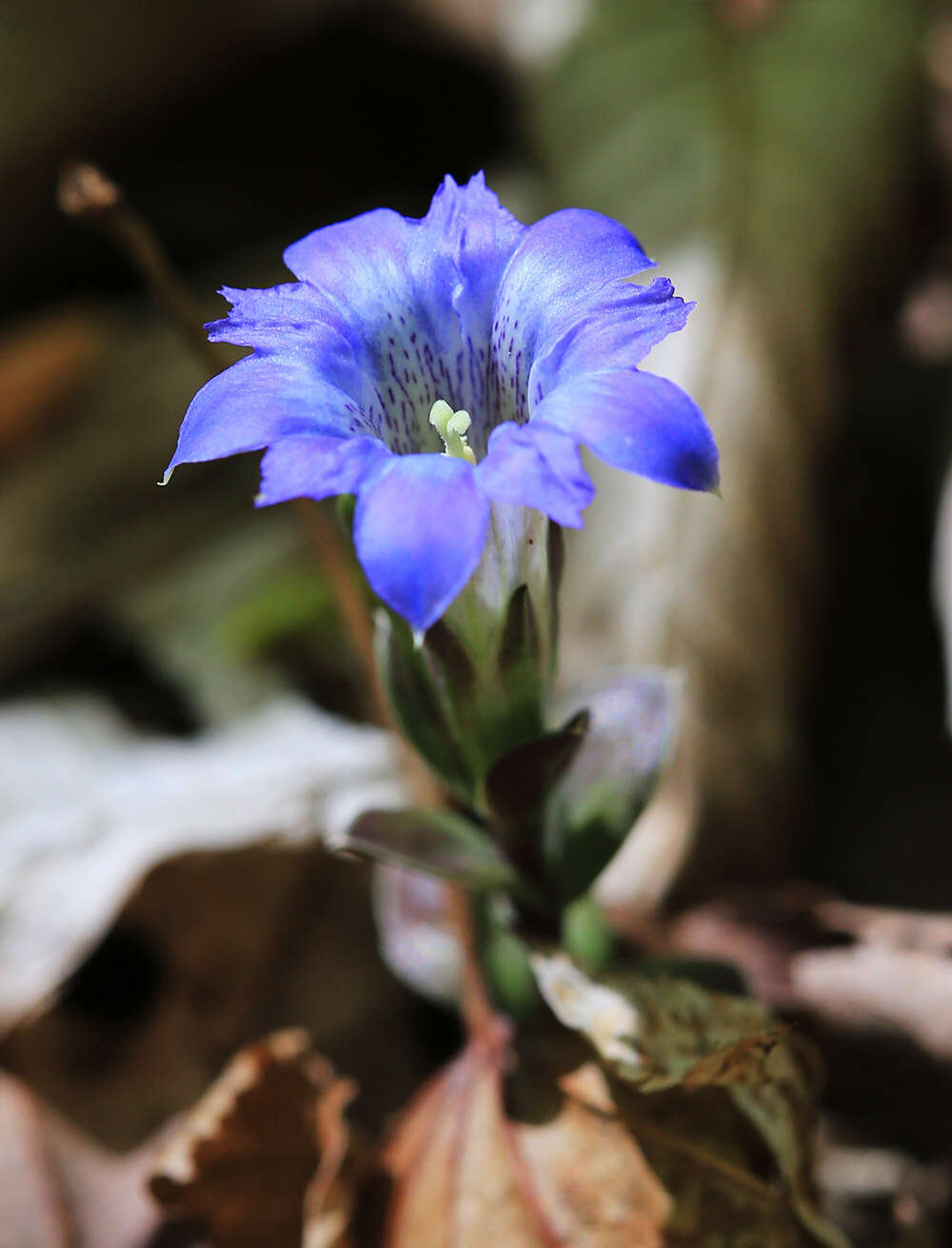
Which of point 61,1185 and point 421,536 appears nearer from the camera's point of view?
point 421,536

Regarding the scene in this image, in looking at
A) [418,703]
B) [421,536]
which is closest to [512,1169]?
[418,703]

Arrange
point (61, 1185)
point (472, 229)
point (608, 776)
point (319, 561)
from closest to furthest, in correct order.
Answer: point (472, 229) → point (608, 776) → point (61, 1185) → point (319, 561)

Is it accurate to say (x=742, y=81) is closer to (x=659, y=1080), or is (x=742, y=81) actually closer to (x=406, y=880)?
(x=406, y=880)

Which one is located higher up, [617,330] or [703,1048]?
[617,330]

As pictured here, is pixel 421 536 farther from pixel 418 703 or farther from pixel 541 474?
pixel 418 703

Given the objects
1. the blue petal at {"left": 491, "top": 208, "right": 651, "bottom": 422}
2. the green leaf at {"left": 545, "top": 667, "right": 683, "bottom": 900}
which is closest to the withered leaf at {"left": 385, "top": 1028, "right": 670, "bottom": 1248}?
the green leaf at {"left": 545, "top": 667, "right": 683, "bottom": 900}

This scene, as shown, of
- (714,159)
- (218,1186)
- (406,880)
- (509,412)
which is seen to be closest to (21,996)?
(218,1186)

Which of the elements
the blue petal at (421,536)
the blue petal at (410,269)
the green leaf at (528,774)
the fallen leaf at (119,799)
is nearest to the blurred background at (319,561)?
the fallen leaf at (119,799)
